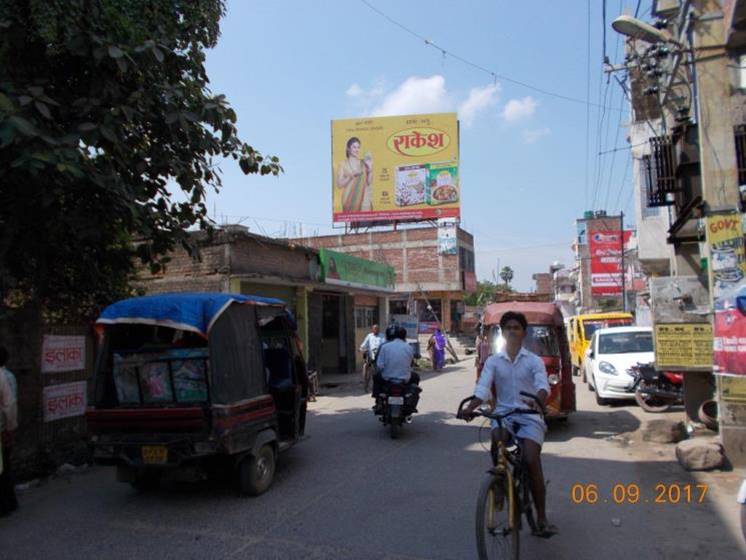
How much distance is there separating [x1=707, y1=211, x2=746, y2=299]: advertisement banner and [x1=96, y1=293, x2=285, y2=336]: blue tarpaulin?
6.00 m

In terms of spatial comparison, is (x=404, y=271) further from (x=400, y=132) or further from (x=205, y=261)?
(x=205, y=261)

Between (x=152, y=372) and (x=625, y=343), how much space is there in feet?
36.2

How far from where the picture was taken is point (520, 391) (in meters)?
4.83

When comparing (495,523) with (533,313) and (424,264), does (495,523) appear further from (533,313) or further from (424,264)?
(424,264)

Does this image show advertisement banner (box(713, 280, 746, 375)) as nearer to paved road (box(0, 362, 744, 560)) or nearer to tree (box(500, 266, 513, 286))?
paved road (box(0, 362, 744, 560))

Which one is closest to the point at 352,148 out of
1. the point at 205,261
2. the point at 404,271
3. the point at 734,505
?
the point at 404,271

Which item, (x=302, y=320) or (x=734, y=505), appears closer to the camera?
(x=734, y=505)

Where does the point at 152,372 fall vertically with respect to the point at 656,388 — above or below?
above

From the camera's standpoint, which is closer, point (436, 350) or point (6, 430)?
point (6, 430)

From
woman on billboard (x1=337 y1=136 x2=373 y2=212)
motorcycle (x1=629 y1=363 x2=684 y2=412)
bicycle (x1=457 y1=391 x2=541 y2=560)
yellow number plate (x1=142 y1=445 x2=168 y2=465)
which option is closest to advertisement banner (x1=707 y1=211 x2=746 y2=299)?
motorcycle (x1=629 y1=363 x2=684 y2=412)

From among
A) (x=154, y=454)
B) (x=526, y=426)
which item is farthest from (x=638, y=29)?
(x=154, y=454)

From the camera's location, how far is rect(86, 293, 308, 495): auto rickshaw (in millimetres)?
6059

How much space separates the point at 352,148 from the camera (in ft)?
147

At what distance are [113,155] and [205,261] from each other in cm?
785
